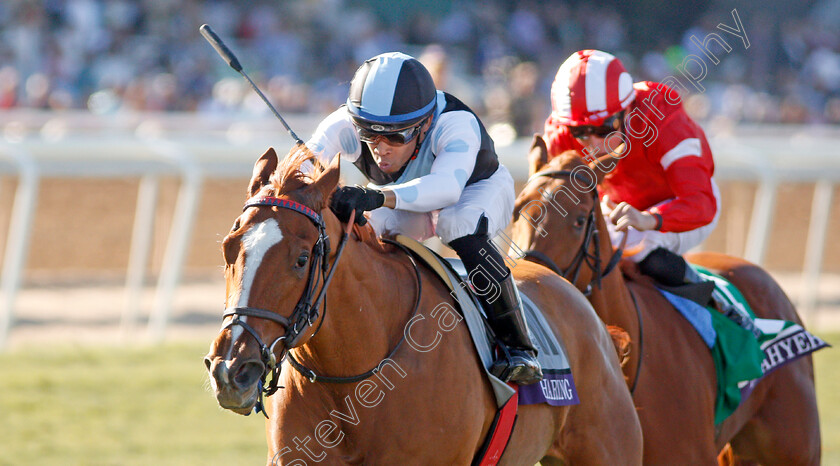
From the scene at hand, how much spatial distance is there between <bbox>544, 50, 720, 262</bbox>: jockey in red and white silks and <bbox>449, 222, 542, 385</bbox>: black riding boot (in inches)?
42.8

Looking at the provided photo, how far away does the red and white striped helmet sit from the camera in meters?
4.43

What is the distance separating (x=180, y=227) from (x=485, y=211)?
5703mm

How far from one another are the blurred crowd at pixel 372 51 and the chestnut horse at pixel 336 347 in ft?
25.7

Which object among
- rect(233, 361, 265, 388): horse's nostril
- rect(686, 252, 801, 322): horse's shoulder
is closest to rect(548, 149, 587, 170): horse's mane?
rect(686, 252, 801, 322): horse's shoulder

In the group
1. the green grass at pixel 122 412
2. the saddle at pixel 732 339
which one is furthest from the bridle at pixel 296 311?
the green grass at pixel 122 412

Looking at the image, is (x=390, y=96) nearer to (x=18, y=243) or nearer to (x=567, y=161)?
(x=567, y=161)

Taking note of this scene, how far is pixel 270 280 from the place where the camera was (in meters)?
2.63

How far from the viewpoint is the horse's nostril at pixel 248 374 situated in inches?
99.1

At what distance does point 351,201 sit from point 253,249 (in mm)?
406

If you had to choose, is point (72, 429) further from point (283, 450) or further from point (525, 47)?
point (525, 47)

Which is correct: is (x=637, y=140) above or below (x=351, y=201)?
above

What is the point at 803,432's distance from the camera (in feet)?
15.9

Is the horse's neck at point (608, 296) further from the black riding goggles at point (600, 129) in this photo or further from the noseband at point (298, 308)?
the noseband at point (298, 308)

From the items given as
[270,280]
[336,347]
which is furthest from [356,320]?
[270,280]
